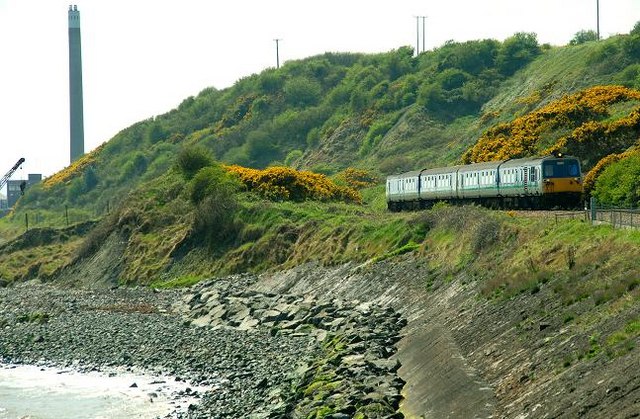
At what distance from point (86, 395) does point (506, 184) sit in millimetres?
25302

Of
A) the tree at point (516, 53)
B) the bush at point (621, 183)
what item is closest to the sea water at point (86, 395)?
the bush at point (621, 183)

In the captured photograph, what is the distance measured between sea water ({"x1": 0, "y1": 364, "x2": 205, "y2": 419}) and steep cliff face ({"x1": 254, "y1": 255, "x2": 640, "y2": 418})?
698 centimetres

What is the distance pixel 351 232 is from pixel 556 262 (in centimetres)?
3034

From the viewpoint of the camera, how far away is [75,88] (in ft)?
544

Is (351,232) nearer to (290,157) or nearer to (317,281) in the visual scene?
(317,281)

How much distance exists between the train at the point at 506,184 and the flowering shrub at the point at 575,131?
4688 millimetres

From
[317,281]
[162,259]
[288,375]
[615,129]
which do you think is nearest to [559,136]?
[615,129]

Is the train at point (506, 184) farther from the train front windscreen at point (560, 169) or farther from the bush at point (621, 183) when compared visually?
the bush at point (621, 183)

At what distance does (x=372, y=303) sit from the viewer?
43.1 m

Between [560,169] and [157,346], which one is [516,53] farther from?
[157,346]

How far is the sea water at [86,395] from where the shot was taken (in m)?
33.5

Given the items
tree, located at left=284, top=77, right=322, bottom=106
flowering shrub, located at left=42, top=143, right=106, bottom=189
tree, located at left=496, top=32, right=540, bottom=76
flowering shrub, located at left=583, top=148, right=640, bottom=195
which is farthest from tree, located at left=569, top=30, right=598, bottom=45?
flowering shrub, located at left=583, top=148, right=640, bottom=195

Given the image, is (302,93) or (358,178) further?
(302,93)

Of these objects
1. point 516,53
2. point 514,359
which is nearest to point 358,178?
point 516,53
